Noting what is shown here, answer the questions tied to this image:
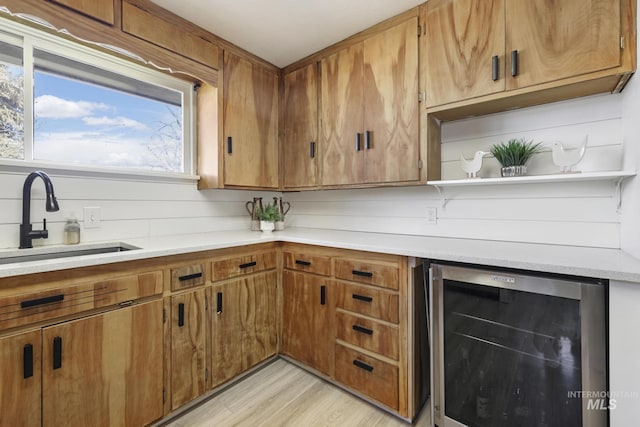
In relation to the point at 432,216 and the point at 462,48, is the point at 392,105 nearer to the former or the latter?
the point at 462,48

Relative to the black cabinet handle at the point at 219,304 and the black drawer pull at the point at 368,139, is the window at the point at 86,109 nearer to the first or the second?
the black cabinet handle at the point at 219,304

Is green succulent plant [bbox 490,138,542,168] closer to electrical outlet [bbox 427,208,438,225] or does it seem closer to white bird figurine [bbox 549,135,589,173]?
white bird figurine [bbox 549,135,589,173]

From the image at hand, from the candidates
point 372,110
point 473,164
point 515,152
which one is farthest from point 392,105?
point 515,152

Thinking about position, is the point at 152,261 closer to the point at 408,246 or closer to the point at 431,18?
the point at 408,246

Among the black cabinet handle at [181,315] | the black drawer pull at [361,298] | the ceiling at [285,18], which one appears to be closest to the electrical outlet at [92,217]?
the black cabinet handle at [181,315]

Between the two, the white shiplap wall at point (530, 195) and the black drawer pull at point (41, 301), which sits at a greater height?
the white shiplap wall at point (530, 195)

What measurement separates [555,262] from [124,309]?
6.47 ft

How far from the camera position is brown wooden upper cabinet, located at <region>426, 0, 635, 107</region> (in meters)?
1.28

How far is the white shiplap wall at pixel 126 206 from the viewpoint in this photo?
1.55 m

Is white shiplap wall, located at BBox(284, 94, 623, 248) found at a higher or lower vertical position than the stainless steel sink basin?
higher

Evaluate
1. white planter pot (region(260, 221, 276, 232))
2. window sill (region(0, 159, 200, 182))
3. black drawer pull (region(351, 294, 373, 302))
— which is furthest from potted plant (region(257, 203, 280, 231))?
black drawer pull (region(351, 294, 373, 302))

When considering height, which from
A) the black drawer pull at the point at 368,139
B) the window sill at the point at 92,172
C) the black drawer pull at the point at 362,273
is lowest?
the black drawer pull at the point at 362,273

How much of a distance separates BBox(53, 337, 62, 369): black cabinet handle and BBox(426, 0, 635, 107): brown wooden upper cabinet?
2.26 metres

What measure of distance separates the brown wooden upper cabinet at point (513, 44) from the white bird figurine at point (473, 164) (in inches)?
13.4
